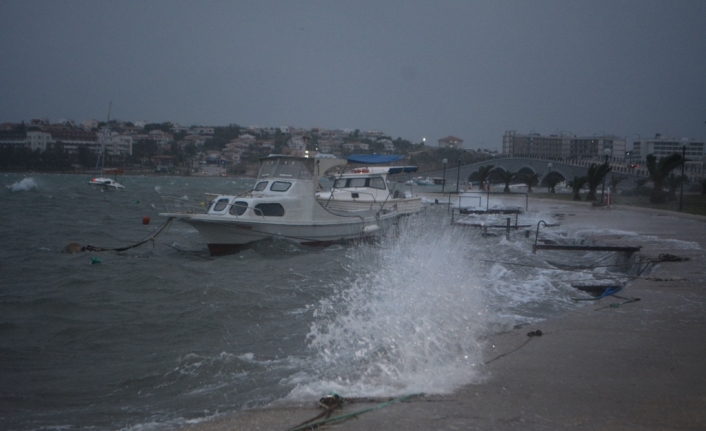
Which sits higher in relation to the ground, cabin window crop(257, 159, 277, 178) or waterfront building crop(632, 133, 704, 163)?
waterfront building crop(632, 133, 704, 163)

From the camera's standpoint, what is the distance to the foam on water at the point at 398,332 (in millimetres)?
5621

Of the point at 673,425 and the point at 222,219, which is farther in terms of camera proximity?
the point at 222,219

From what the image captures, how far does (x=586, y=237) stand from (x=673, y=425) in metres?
14.8

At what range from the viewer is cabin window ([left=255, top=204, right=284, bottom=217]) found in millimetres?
18047

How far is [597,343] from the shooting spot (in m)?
6.47

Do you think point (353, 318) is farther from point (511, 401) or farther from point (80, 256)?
point (80, 256)

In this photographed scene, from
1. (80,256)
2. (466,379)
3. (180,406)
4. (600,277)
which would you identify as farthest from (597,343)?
(80,256)

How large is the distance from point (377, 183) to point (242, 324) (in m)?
18.0

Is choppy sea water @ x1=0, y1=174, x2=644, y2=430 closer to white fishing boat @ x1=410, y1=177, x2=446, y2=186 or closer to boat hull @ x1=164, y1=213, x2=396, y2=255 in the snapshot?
boat hull @ x1=164, y1=213, x2=396, y2=255

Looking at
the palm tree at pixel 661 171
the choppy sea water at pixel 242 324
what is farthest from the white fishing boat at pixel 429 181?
the choppy sea water at pixel 242 324

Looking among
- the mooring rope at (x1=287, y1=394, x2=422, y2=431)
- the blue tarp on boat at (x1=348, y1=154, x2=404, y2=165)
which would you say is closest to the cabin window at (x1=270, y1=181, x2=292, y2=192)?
the blue tarp on boat at (x1=348, y1=154, x2=404, y2=165)

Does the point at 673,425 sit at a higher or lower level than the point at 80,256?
higher

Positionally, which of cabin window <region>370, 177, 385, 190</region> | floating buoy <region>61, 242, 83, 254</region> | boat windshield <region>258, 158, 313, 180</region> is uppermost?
boat windshield <region>258, 158, 313, 180</region>

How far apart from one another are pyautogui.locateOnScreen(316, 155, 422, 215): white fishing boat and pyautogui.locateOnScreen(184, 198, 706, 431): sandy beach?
51.3 ft
